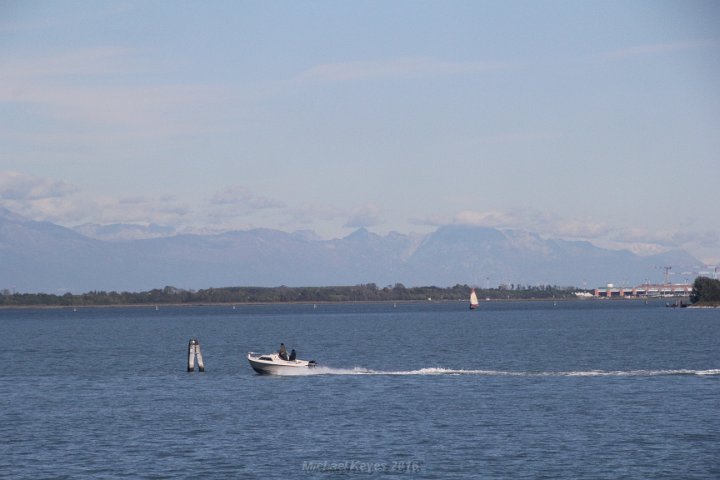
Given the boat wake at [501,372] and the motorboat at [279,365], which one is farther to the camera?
the motorboat at [279,365]

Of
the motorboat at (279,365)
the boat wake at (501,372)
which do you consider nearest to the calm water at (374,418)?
the boat wake at (501,372)

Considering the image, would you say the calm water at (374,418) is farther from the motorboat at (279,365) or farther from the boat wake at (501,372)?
the motorboat at (279,365)

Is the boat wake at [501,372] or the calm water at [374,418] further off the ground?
the boat wake at [501,372]

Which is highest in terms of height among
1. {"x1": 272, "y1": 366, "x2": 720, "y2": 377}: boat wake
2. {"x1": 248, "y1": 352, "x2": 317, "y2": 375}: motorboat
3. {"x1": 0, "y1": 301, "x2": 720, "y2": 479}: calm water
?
{"x1": 248, "y1": 352, "x2": 317, "y2": 375}: motorboat

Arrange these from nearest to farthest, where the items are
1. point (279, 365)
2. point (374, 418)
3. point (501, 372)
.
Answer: point (374, 418) < point (501, 372) < point (279, 365)

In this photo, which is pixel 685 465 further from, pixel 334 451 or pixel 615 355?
pixel 615 355

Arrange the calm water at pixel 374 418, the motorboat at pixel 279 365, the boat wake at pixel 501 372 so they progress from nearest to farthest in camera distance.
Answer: the calm water at pixel 374 418, the boat wake at pixel 501 372, the motorboat at pixel 279 365

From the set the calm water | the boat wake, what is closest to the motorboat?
the boat wake

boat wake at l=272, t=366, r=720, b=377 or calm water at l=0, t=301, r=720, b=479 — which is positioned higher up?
boat wake at l=272, t=366, r=720, b=377

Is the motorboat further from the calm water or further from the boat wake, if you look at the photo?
the calm water

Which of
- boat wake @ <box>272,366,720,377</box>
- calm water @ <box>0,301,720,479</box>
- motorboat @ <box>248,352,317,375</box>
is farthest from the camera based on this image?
motorboat @ <box>248,352,317,375</box>

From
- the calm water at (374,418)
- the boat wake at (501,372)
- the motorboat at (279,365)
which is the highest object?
the motorboat at (279,365)

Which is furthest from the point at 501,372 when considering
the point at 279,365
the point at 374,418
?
the point at 374,418

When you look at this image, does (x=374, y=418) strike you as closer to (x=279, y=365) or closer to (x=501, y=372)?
(x=279, y=365)
